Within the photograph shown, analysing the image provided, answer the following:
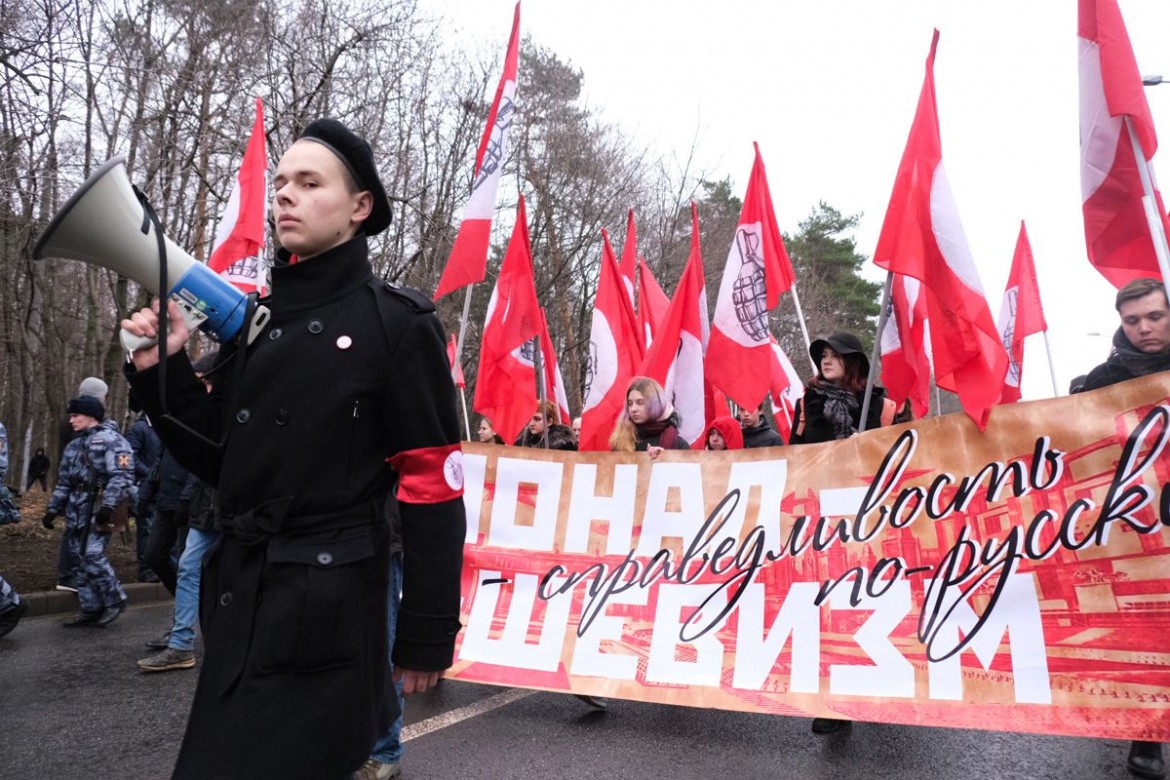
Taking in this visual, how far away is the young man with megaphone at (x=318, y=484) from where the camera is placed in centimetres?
179

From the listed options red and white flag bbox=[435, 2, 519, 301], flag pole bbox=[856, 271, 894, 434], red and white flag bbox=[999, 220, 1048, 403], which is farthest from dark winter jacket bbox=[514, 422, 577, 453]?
red and white flag bbox=[999, 220, 1048, 403]

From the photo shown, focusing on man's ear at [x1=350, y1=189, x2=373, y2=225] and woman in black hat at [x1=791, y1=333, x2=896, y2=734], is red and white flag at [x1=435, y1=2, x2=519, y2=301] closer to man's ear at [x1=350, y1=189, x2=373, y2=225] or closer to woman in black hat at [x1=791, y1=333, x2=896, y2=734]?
woman in black hat at [x1=791, y1=333, x2=896, y2=734]

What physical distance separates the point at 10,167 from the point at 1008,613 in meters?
11.1

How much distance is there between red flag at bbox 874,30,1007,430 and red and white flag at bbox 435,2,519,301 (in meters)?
3.22

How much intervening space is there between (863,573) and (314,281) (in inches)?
135

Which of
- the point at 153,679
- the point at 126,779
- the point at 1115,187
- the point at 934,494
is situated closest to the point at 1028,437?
the point at 934,494

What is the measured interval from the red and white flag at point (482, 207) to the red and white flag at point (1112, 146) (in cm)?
413

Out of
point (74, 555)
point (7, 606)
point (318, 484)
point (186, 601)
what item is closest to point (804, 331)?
point (186, 601)

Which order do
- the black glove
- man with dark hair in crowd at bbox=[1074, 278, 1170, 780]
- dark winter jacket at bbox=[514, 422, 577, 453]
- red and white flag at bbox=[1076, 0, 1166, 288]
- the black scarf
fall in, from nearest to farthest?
man with dark hair in crowd at bbox=[1074, 278, 1170, 780], red and white flag at bbox=[1076, 0, 1166, 288], the black scarf, the black glove, dark winter jacket at bbox=[514, 422, 577, 453]

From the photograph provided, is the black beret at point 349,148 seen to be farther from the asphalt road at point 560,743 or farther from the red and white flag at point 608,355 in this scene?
the red and white flag at point 608,355

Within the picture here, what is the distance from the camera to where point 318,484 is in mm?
1869

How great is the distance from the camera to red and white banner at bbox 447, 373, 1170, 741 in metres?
4.02

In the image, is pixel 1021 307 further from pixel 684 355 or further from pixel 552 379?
pixel 552 379

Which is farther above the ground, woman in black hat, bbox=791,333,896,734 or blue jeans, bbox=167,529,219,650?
woman in black hat, bbox=791,333,896,734
